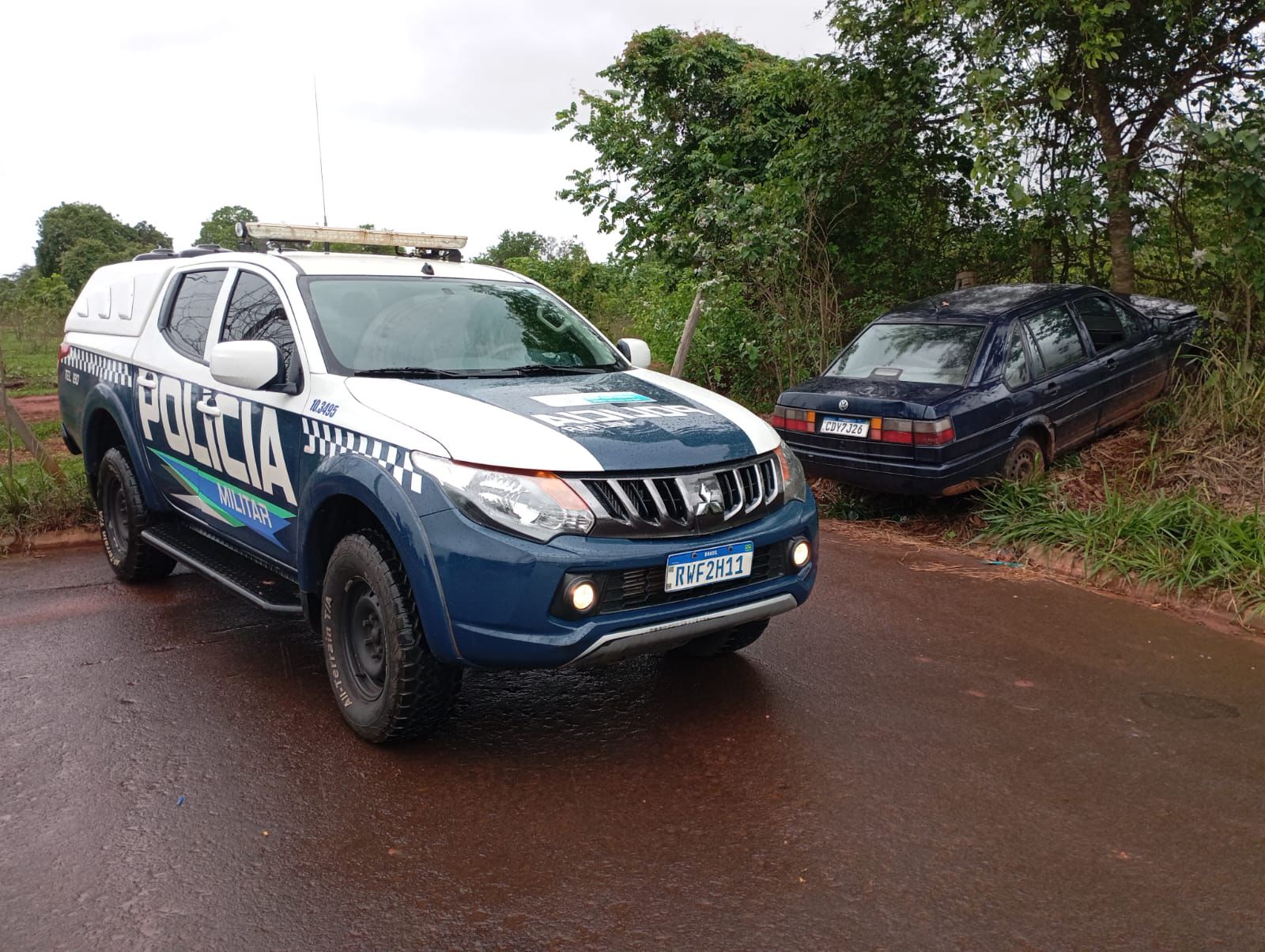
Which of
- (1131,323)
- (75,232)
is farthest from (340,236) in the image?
(75,232)

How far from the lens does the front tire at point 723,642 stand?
172 inches

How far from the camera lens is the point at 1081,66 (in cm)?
855

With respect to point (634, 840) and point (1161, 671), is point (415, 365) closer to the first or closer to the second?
point (634, 840)

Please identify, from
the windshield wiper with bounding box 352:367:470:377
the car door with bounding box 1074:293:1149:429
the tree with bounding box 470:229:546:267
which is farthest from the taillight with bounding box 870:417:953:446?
the tree with bounding box 470:229:546:267

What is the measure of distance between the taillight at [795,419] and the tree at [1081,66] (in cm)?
230

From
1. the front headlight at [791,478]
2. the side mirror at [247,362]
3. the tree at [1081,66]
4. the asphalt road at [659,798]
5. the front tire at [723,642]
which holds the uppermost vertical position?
the tree at [1081,66]

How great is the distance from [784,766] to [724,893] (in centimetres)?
84

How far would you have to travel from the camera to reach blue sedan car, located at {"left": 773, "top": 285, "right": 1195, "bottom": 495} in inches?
262

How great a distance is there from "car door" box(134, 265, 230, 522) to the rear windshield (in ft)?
15.4

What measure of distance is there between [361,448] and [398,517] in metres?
0.39

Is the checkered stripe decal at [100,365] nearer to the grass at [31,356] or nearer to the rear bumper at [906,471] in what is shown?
the rear bumper at [906,471]

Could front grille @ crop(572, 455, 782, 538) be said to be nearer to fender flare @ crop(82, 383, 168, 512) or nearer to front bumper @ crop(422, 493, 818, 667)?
front bumper @ crop(422, 493, 818, 667)

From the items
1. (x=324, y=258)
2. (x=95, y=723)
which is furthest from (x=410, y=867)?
(x=324, y=258)

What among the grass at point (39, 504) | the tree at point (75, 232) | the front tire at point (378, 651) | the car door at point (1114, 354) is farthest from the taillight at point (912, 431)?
the tree at point (75, 232)
